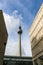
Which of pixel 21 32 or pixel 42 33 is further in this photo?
pixel 21 32

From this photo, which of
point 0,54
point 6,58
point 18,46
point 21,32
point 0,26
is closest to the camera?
point 0,26

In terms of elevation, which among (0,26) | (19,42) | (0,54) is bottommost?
(0,54)

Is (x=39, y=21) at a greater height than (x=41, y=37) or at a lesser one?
greater

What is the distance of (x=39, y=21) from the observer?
29297 mm

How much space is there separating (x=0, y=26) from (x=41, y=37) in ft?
26.2

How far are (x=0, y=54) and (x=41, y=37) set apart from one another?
28.4 feet

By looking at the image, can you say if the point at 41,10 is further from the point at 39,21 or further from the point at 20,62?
the point at 20,62

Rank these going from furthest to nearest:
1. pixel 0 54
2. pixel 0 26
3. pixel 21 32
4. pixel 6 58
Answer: pixel 21 32
pixel 6 58
pixel 0 54
pixel 0 26

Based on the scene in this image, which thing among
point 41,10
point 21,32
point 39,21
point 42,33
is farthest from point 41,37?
point 21,32

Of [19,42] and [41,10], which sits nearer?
[41,10]

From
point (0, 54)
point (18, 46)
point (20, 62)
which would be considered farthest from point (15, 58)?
point (0, 54)

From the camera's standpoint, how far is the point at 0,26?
27.0 meters

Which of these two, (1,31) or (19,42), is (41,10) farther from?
(19,42)

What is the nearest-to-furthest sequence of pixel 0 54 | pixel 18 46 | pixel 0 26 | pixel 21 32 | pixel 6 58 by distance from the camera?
pixel 0 26 < pixel 0 54 < pixel 6 58 < pixel 18 46 < pixel 21 32
